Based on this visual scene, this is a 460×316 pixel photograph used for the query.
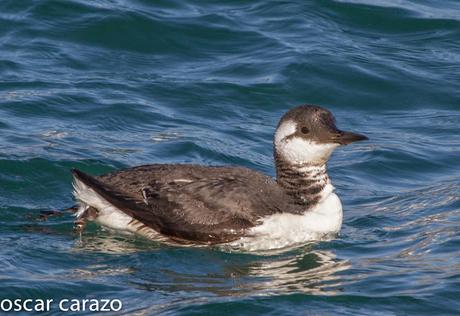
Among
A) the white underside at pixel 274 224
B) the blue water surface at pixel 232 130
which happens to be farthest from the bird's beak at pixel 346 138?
the blue water surface at pixel 232 130

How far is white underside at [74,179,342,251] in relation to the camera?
10.5 metres

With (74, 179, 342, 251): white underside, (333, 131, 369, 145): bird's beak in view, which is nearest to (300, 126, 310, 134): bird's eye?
(333, 131, 369, 145): bird's beak

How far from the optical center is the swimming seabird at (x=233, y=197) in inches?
413

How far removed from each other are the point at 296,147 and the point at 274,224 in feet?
2.41

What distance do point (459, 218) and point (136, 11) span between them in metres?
6.70

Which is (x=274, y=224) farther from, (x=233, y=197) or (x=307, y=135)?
(x=307, y=135)

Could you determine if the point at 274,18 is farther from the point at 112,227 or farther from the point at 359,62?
the point at 112,227

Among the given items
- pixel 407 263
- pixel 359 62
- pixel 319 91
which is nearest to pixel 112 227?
pixel 407 263

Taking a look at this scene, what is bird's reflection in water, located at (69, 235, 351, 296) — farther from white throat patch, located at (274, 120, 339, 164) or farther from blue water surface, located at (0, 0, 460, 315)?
white throat patch, located at (274, 120, 339, 164)

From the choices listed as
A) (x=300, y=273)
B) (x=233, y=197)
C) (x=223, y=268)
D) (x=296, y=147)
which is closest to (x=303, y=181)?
(x=296, y=147)

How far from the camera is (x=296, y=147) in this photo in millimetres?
10766

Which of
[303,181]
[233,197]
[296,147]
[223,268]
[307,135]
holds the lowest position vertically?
[223,268]

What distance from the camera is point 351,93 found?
1527 cm

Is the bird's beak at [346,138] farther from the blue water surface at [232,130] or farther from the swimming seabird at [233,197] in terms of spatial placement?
the blue water surface at [232,130]
